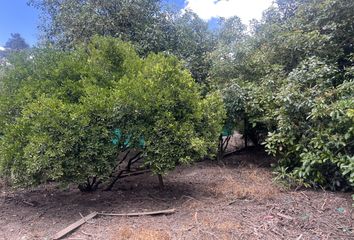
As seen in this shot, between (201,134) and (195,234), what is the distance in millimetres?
1712

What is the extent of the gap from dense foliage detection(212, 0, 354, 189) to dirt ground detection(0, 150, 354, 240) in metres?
0.54

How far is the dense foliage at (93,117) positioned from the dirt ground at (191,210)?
1.79ft

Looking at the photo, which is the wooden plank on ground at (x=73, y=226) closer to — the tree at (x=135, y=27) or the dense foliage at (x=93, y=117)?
the dense foliage at (x=93, y=117)

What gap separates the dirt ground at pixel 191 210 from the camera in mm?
3274

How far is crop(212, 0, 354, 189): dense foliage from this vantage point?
14.2 feet

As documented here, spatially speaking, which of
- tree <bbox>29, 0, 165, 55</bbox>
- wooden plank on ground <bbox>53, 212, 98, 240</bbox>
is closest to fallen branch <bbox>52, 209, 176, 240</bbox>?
wooden plank on ground <bbox>53, 212, 98, 240</bbox>

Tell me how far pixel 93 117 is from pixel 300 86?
3516mm

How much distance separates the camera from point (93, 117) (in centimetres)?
407

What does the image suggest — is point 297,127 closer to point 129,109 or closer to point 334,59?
point 334,59

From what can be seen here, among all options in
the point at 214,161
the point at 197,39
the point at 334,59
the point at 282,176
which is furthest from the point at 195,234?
the point at 197,39

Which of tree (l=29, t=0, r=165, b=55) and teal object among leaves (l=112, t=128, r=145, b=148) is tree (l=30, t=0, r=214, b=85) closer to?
tree (l=29, t=0, r=165, b=55)

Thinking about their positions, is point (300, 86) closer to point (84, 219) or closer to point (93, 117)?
point (93, 117)

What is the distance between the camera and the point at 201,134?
4586mm

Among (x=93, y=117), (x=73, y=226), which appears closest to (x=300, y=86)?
(x=93, y=117)
